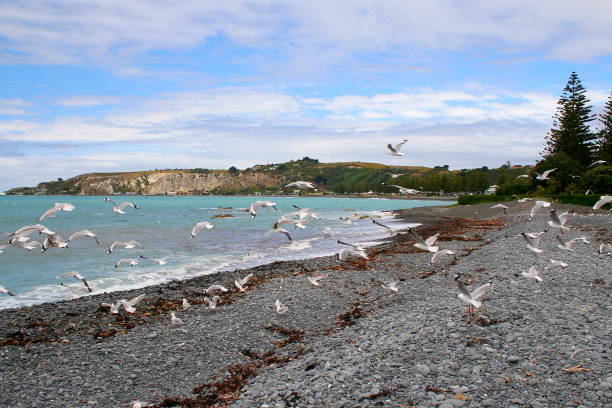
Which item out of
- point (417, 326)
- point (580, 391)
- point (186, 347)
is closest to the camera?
point (580, 391)

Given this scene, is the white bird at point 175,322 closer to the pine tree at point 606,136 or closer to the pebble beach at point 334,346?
the pebble beach at point 334,346

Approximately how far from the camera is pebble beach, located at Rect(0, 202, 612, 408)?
6023 millimetres

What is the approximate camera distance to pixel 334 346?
27.5 feet

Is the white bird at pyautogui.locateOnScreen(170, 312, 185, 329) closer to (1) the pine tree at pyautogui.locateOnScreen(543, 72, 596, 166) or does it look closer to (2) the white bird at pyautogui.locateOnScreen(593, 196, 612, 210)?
→ (2) the white bird at pyautogui.locateOnScreen(593, 196, 612, 210)

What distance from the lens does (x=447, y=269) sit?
646 inches

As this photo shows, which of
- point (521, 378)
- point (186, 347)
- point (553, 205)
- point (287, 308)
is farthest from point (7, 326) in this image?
point (553, 205)

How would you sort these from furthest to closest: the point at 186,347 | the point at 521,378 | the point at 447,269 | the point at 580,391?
the point at 447,269
the point at 186,347
the point at 521,378
the point at 580,391

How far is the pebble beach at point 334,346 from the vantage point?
6.02m

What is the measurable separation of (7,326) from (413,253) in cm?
1633

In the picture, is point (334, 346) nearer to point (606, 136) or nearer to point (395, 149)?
point (395, 149)

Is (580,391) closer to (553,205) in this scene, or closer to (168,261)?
(168,261)

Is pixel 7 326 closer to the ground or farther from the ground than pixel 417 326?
closer to the ground

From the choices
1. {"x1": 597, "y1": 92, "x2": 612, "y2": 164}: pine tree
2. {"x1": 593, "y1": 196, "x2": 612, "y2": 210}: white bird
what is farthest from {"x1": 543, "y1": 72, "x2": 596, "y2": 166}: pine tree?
{"x1": 593, "y1": 196, "x2": 612, "y2": 210}: white bird

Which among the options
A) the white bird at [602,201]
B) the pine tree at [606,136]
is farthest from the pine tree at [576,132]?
the white bird at [602,201]
